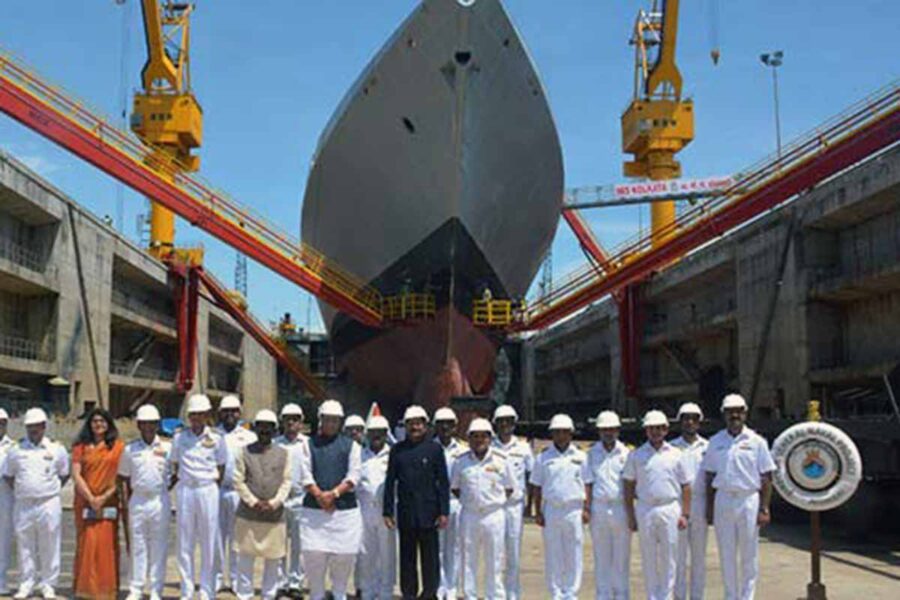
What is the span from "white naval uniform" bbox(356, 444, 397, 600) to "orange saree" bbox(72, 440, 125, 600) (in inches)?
72.4

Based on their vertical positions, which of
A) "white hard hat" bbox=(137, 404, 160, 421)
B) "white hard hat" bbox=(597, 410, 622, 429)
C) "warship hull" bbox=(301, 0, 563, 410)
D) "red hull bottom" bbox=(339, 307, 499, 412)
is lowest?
"white hard hat" bbox=(597, 410, 622, 429)

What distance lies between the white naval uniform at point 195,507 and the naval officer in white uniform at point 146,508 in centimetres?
13

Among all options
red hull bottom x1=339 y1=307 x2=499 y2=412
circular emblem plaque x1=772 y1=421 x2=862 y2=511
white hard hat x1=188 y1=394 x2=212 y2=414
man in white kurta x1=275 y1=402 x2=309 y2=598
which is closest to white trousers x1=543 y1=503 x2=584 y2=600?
circular emblem plaque x1=772 y1=421 x2=862 y2=511

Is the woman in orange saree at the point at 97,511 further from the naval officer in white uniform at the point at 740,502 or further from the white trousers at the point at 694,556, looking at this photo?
the naval officer in white uniform at the point at 740,502

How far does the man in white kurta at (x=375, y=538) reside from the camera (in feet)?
24.1

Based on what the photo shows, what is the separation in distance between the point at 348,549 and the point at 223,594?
1589mm

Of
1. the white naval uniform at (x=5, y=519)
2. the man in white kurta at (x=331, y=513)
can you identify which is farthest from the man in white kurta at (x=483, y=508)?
the white naval uniform at (x=5, y=519)

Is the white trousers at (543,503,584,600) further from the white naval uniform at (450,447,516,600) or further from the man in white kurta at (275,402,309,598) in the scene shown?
the man in white kurta at (275,402,309,598)

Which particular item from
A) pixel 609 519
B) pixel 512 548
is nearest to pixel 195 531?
pixel 512 548

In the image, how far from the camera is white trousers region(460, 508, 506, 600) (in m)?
7.06

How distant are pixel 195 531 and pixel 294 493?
44.1 inches

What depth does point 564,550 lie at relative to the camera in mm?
7066

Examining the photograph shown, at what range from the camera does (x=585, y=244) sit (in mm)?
40688

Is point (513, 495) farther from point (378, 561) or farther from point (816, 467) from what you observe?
point (816, 467)
